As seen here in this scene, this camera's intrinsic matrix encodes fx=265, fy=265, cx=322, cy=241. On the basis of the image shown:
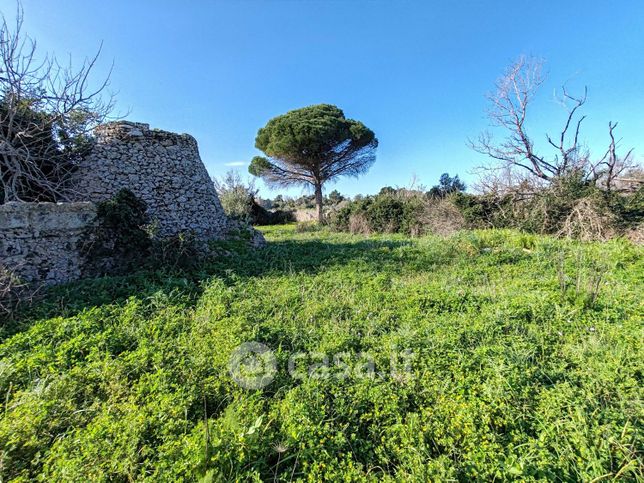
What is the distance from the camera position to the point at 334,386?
83.8 inches

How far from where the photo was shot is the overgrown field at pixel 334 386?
5.16 feet

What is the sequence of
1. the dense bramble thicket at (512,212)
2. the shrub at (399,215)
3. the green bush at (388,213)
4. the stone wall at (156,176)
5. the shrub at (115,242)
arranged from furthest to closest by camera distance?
the green bush at (388,213)
the shrub at (399,215)
the dense bramble thicket at (512,212)
the stone wall at (156,176)
the shrub at (115,242)

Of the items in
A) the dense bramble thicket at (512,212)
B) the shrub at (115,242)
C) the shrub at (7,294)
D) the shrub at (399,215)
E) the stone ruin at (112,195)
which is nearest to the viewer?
the shrub at (7,294)

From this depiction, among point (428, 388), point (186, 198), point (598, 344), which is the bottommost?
point (428, 388)

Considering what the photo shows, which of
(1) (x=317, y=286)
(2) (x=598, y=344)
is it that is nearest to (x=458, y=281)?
(2) (x=598, y=344)

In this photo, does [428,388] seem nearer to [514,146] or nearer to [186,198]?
[186,198]

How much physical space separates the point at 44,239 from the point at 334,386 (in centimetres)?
577

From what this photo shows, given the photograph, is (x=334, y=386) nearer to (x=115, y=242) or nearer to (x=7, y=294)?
(x=7, y=294)

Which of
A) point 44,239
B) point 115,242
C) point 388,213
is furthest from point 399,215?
point 44,239

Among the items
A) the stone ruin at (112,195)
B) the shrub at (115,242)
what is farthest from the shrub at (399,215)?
the shrub at (115,242)

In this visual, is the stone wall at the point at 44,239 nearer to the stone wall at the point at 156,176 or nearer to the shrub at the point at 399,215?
the stone wall at the point at 156,176

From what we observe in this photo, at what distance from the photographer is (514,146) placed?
31.9ft

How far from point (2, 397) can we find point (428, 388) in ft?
11.5

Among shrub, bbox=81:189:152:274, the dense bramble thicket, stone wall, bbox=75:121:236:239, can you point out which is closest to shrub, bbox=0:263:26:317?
shrub, bbox=81:189:152:274
